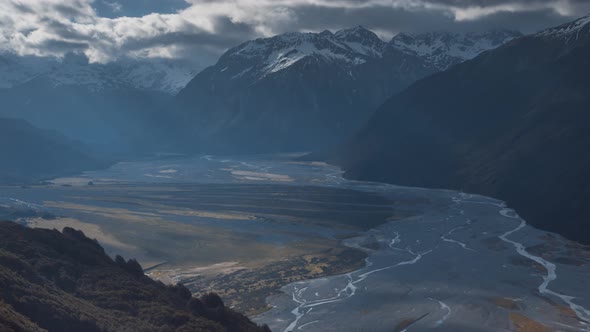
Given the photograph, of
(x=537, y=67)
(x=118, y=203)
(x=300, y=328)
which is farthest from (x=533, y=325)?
(x=537, y=67)

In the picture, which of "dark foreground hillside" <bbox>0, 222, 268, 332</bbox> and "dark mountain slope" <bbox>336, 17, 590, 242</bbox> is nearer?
"dark foreground hillside" <bbox>0, 222, 268, 332</bbox>

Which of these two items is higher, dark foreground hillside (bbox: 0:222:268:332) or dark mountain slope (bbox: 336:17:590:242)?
dark mountain slope (bbox: 336:17:590:242)

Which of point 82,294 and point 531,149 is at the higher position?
point 531,149

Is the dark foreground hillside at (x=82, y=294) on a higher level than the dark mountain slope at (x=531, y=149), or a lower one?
lower

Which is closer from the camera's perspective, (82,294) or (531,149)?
(82,294)

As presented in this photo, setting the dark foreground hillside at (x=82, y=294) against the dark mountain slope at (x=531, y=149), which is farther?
the dark mountain slope at (x=531, y=149)

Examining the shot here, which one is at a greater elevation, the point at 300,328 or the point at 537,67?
the point at 537,67

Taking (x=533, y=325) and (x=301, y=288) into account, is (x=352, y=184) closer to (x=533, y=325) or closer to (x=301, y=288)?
(x=301, y=288)

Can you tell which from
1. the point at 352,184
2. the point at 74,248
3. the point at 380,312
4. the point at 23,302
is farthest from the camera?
the point at 352,184
